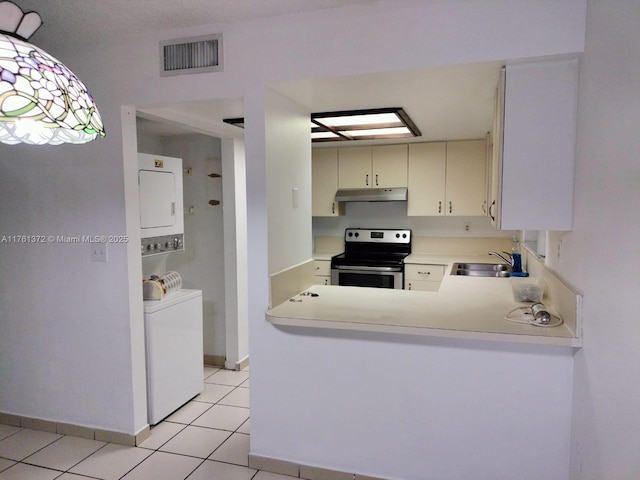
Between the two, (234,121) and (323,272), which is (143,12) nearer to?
(234,121)

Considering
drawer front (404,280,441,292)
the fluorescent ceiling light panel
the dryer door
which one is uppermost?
the fluorescent ceiling light panel

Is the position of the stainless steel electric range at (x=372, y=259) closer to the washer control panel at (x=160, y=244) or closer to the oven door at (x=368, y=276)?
the oven door at (x=368, y=276)

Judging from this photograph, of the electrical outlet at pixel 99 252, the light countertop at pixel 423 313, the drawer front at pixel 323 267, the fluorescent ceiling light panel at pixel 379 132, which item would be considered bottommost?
the drawer front at pixel 323 267

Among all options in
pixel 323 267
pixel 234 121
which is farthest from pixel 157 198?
pixel 323 267

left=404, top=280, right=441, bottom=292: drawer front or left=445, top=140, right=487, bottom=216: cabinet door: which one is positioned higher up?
left=445, top=140, right=487, bottom=216: cabinet door

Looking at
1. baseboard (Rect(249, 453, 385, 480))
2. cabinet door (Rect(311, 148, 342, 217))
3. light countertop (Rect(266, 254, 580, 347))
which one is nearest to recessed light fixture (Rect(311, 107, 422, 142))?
cabinet door (Rect(311, 148, 342, 217))

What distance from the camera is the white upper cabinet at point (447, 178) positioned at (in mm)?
4316

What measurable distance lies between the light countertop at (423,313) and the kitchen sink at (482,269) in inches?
46.2

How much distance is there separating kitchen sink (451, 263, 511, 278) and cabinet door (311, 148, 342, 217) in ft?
4.83

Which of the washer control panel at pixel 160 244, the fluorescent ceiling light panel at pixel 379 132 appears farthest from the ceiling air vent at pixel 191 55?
the fluorescent ceiling light panel at pixel 379 132

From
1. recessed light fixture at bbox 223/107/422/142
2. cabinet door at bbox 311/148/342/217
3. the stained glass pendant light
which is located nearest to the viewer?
the stained glass pendant light

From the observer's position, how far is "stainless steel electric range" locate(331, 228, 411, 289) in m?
4.39

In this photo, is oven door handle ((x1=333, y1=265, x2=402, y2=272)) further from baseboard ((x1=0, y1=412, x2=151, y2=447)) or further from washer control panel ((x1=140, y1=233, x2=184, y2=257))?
baseboard ((x1=0, y1=412, x2=151, y2=447))

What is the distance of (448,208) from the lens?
4.46m
